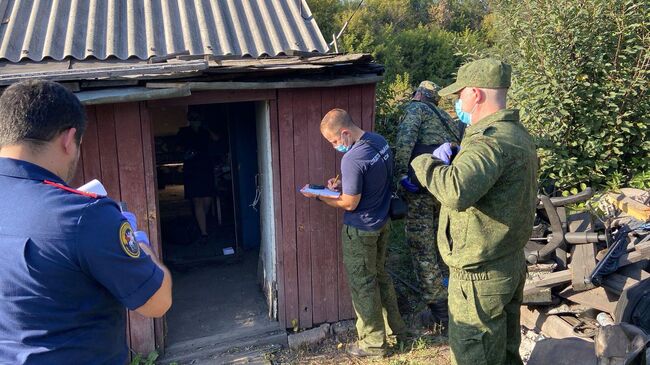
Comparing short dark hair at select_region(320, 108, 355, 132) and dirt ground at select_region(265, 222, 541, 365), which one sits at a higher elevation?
short dark hair at select_region(320, 108, 355, 132)

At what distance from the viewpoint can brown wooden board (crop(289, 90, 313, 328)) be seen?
16.1ft

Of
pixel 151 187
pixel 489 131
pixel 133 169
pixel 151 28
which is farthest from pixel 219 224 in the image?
pixel 489 131

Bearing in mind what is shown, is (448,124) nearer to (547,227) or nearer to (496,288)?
(547,227)

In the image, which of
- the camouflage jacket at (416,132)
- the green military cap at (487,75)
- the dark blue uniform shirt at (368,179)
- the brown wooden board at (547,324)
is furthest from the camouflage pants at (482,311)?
the camouflage jacket at (416,132)

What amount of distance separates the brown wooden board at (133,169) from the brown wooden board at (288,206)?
1.22 meters

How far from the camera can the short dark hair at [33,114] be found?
1.82m

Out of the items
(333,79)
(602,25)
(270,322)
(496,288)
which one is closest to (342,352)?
(270,322)

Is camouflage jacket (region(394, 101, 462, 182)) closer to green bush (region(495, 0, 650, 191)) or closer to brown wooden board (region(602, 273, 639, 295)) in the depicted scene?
brown wooden board (region(602, 273, 639, 295))

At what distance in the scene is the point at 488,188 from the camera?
300cm

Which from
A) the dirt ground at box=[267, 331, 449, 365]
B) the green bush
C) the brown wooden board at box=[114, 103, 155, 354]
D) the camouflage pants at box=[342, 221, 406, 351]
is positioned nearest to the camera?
the brown wooden board at box=[114, 103, 155, 354]

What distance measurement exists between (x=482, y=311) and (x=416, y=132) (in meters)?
2.25

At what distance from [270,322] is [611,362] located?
11.3 feet

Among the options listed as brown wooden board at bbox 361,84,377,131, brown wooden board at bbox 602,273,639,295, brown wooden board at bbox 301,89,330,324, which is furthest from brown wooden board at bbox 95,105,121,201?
brown wooden board at bbox 602,273,639,295

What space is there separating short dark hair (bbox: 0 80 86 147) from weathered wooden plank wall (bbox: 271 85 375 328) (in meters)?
3.01
